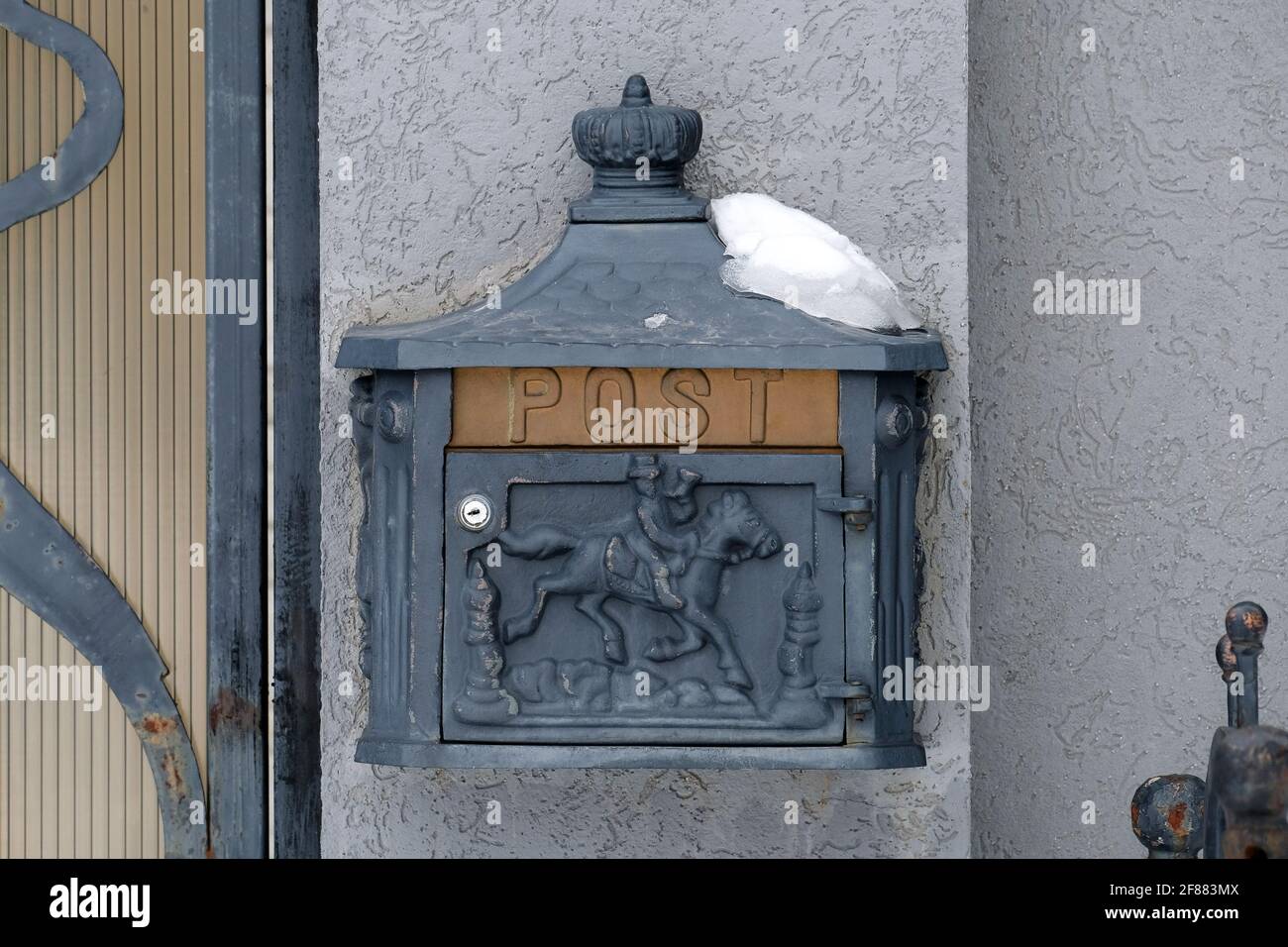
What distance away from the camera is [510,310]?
232cm

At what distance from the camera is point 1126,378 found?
2783 millimetres

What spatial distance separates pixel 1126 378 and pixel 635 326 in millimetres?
1064

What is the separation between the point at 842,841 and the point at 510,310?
3.47 ft

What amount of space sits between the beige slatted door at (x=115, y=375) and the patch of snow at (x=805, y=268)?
105 centimetres

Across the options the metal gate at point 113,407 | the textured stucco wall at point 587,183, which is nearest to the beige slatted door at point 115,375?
the metal gate at point 113,407

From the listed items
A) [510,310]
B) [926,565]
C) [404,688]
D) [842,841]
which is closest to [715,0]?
[510,310]

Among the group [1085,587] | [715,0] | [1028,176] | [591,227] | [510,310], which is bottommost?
[1085,587]

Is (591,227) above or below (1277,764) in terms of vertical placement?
above

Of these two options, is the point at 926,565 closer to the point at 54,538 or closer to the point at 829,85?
the point at 829,85

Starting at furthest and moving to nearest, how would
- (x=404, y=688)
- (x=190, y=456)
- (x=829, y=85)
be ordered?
(x=190, y=456) < (x=829, y=85) < (x=404, y=688)

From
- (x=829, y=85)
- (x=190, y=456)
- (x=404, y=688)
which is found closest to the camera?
(x=404, y=688)

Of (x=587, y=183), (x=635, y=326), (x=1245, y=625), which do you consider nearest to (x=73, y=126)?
(x=587, y=183)

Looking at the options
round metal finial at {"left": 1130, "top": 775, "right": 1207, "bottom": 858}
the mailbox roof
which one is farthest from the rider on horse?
round metal finial at {"left": 1130, "top": 775, "right": 1207, "bottom": 858}

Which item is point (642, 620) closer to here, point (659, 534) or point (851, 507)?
point (659, 534)
